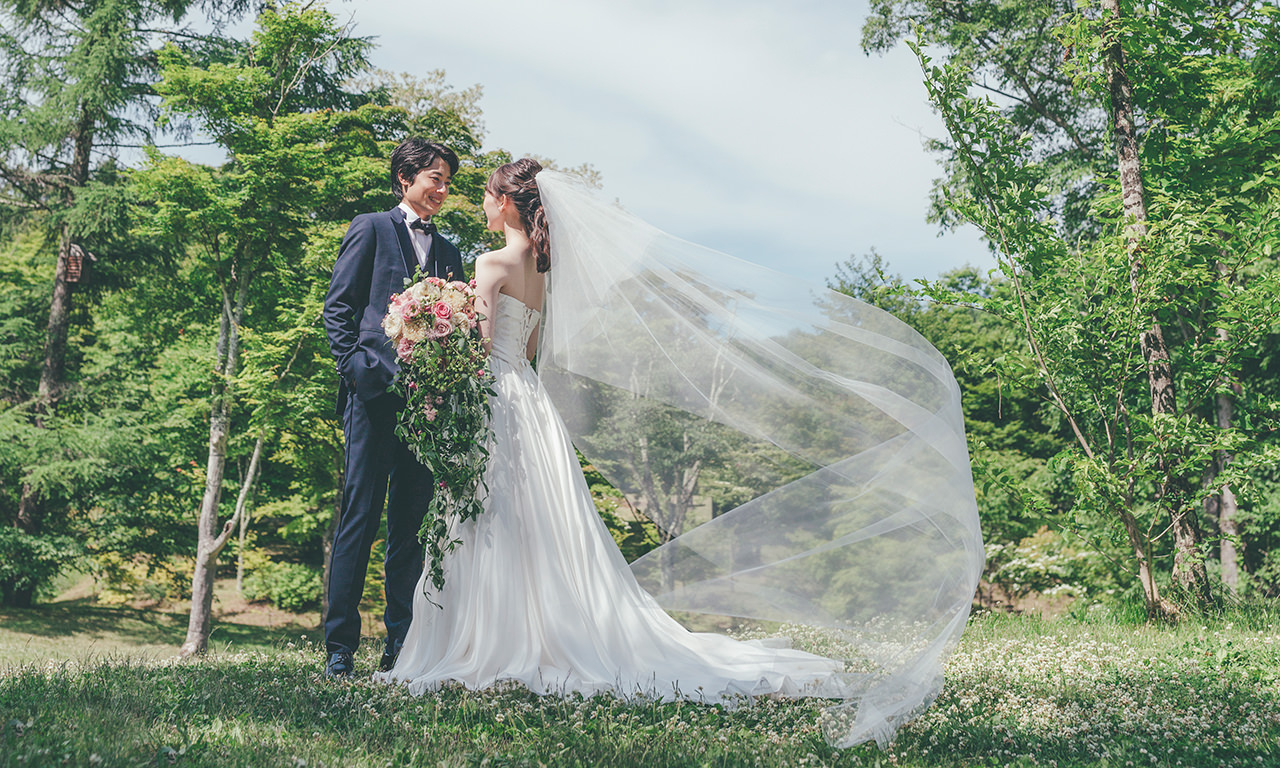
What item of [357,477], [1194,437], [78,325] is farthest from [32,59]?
[1194,437]

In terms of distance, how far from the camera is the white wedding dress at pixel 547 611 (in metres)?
4.12

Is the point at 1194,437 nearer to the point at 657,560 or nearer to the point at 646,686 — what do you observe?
the point at 657,560

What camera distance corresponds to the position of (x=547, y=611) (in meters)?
4.37

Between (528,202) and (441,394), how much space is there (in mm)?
1359

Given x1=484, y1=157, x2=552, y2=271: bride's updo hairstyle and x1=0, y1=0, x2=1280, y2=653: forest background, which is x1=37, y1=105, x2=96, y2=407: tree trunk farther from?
x1=484, y1=157, x2=552, y2=271: bride's updo hairstyle

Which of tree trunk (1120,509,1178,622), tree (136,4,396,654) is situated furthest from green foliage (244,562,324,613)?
tree trunk (1120,509,1178,622)

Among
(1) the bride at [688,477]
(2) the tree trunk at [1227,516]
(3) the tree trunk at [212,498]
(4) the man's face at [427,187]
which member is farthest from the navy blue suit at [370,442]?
(2) the tree trunk at [1227,516]

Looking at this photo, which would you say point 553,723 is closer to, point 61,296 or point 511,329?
point 511,329

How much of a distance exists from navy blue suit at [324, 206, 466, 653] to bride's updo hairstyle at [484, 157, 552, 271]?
646mm

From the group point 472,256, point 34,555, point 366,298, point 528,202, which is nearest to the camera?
point 366,298

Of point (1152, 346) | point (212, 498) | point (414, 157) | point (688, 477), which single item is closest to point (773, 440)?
point (688, 477)

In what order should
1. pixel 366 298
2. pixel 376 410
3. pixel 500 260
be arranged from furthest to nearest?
pixel 500 260 < pixel 366 298 < pixel 376 410

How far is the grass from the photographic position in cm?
273

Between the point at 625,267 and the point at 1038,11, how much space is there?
15.1m
